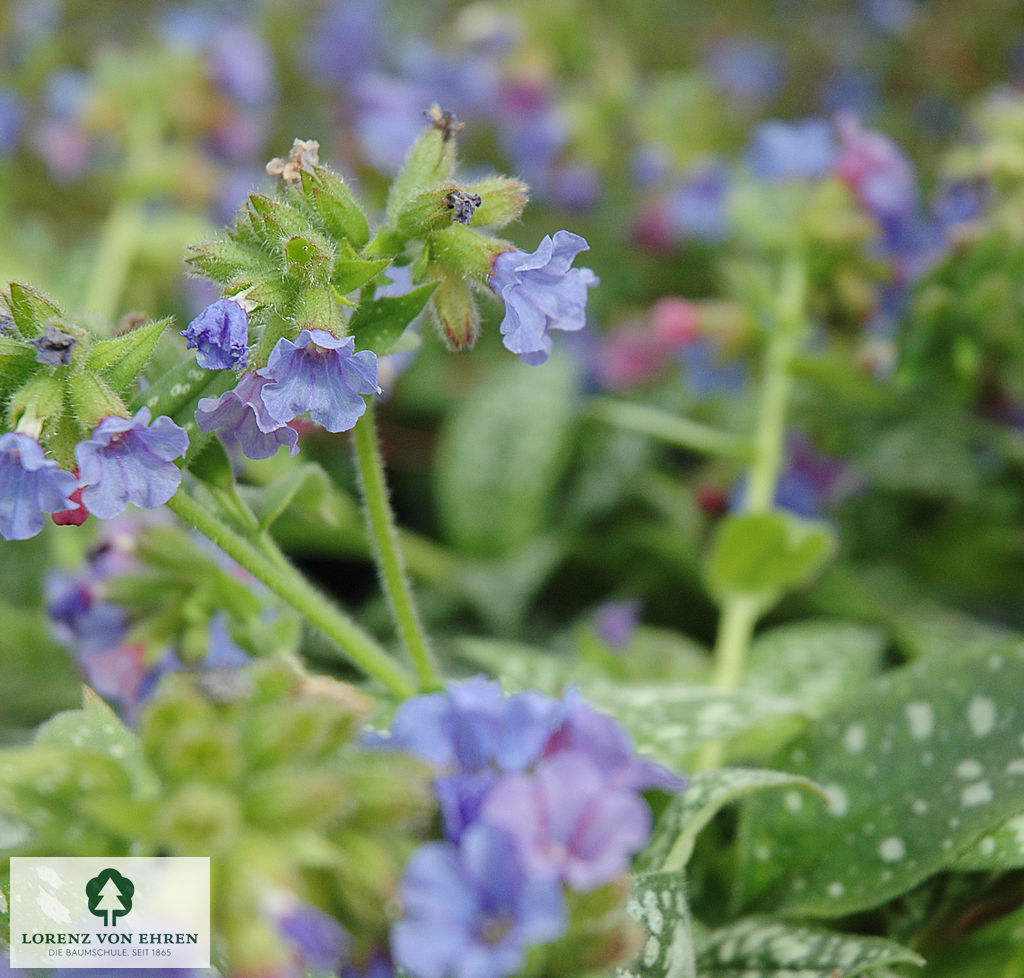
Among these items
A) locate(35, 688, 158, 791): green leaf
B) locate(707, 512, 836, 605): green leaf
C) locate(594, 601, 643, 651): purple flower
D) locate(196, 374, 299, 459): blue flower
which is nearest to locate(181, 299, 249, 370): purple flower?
locate(196, 374, 299, 459): blue flower

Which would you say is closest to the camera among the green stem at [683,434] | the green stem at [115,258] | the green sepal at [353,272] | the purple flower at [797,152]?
the green sepal at [353,272]

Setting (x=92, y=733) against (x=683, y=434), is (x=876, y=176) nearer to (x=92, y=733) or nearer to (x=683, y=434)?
(x=683, y=434)

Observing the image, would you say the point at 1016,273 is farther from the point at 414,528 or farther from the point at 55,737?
the point at 55,737

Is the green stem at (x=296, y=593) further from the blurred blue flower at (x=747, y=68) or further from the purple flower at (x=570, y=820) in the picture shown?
the blurred blue flower at (x=747, y=68)

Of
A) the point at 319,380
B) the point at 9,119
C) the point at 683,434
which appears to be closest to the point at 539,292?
the point at 319,380

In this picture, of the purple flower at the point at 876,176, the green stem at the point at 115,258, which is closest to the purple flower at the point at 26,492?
the green stem at the point at 115,258

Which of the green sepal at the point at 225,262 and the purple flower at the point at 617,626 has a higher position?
the purple flower at the point at 617,626

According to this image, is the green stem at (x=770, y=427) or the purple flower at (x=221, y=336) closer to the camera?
the purple flower at (x=221, y=336)

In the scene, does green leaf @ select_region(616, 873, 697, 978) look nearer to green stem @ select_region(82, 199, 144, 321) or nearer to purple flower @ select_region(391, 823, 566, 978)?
purple flower @ select_region(391, 823, 566, 978)
